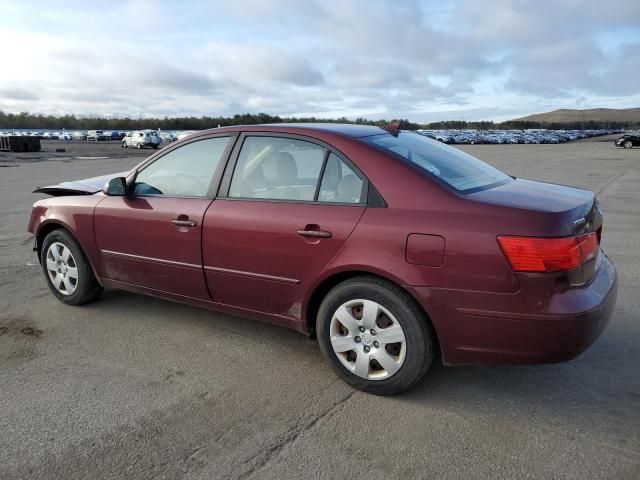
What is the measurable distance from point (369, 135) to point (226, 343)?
1867mm

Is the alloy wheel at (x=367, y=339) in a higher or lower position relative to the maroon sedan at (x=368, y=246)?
lower

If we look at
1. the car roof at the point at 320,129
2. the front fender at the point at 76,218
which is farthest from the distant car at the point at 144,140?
the car roof at the point at 320,129

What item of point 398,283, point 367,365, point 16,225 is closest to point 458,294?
point 398,283

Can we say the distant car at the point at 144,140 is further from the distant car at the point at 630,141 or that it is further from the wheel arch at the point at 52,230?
the wheel arch at the point at 52,230

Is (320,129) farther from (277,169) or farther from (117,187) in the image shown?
(117,187)

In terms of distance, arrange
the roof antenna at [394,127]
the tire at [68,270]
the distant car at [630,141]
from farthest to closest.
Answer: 1. the distant car at [630,141]
2. the tire at [68,270]
3. the roof antenna at [394,127]

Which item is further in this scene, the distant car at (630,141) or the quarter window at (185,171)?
the distant car at (630,141)

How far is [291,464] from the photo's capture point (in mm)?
2547

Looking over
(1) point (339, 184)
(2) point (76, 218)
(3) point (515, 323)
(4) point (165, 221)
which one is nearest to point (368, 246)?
(1) point (339, 184)

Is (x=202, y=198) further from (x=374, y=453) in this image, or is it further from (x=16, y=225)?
(x=16, y=225)

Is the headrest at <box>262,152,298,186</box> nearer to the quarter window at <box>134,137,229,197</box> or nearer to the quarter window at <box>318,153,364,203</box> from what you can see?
the quarter window at <box>318,153,364,203</box>

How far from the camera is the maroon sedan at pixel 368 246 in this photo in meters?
2.74

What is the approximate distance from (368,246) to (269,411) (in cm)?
111

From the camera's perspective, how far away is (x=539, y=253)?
2672 millimetres
